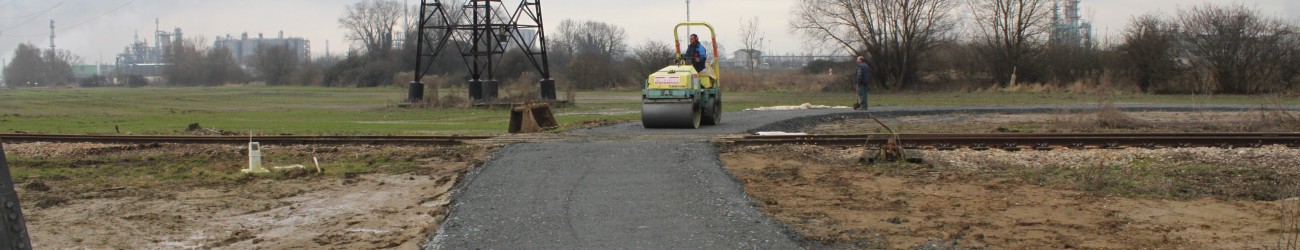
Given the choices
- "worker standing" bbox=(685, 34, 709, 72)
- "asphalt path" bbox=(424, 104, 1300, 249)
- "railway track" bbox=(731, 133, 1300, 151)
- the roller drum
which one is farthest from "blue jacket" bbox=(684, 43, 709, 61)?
"asphalt path" bbox=(424, 104, 1300, 249)

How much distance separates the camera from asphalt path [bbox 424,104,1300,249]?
27.7ft

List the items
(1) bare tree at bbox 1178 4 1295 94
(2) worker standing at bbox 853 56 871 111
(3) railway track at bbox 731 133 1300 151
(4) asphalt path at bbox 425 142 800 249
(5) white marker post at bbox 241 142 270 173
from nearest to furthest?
(4) asphalt path at bbox 425 142 800 249 < (5) white marker post at bbox 241 142 270 173 < (3) railway track at bbox 731 133 1300 151 < (2) worker standing at bbox 853 56 871 111 < (1) bare tree at bbox 1178 4 1295 94

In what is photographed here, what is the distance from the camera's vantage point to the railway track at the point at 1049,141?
635 inches

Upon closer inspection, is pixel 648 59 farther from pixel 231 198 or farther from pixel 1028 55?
pixel 231 198

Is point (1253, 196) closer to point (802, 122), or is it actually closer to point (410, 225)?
point (410, 225)

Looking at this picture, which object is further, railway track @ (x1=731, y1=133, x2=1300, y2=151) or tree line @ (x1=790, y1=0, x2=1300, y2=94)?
tree line @ (x1=790, y1=0, x2=1300, y2=94)

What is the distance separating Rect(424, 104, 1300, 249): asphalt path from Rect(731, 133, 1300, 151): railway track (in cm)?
202

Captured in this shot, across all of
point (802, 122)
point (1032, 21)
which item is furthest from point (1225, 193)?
point (1032, 21)

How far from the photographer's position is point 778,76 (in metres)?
70.8

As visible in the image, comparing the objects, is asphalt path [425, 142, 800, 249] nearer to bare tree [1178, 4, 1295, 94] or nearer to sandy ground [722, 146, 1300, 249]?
sandy ground [722, 146, 1300, 249]

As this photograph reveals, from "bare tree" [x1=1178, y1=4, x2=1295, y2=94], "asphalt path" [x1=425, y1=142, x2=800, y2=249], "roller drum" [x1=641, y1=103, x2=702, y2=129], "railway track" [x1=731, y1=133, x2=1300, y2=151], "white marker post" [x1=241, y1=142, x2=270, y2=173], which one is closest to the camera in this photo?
"asphalt path" [x1=425, y1=142, x2=800, y2=249]

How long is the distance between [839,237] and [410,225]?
389 centimetres

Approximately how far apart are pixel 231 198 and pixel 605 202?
14.6 feet

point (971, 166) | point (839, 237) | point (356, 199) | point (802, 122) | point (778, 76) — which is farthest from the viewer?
point (778, 76)
